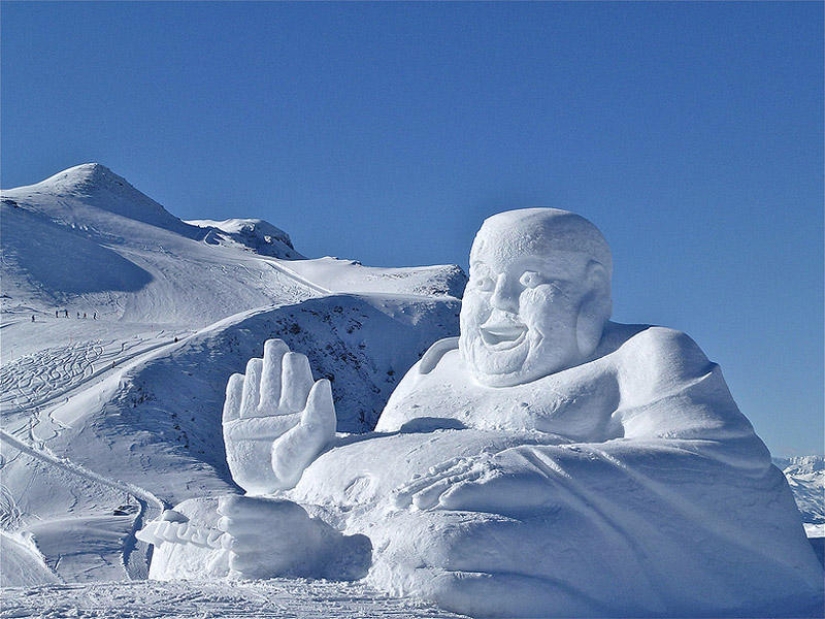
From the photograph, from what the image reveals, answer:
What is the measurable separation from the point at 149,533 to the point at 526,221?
2959 mm

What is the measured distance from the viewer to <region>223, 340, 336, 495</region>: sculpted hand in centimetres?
657

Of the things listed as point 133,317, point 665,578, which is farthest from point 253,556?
point 133,317

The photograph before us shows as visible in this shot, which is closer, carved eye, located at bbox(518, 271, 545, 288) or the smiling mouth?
carved eye, located at bbox(518, 271, 545, 288)

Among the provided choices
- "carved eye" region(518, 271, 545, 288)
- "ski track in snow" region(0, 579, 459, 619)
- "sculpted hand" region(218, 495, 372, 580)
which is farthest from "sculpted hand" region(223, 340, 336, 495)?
"ski track in snow" region(0, 579, 459, 619)

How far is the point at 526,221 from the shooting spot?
6.88 meters

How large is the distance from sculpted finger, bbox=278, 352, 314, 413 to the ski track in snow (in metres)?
1.74

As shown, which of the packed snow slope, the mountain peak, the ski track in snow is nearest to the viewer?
the ski track in snow

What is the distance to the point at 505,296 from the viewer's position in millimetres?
6848

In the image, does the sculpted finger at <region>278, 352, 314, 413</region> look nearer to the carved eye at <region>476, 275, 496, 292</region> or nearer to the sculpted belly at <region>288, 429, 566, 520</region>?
the sculpted belly at <region>288, 429, 566, 520</region>

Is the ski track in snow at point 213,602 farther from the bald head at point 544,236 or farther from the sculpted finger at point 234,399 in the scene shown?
the bald head at point 544,236

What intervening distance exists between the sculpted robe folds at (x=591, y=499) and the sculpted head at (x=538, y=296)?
0.53 ft

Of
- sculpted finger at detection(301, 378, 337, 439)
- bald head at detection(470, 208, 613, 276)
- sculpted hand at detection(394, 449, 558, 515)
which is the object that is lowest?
sculpted hand at detection(394, 449, 558, 515)

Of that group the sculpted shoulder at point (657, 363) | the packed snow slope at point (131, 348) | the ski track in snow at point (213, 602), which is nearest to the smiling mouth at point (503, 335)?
the sculpted shoulder at point (657, 363)

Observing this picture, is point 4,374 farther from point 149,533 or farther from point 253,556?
point 253,556
